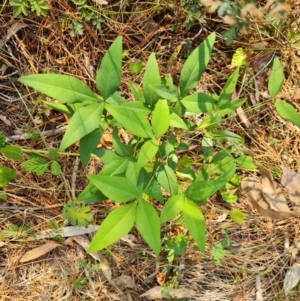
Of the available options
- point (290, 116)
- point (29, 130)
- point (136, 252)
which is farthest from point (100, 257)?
point (290, 116)

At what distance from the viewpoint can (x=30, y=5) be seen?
1705mm

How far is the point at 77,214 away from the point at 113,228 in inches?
23.1

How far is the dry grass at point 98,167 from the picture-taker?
71.7 inches

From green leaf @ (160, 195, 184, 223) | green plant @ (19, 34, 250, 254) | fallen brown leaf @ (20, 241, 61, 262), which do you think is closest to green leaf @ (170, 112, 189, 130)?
green plant @ (19, 34, 250, 254)

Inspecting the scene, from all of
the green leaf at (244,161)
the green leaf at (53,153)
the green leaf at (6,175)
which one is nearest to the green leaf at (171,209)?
the green leaf at (244,161)

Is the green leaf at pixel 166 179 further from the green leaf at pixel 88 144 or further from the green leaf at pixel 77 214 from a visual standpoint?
the green leaf at pixel 77 214

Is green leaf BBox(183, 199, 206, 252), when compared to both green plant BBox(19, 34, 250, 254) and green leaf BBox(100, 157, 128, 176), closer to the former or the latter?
green plant BBox(19, 34, 250, 254)

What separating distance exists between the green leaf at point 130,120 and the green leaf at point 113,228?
8.7 inches

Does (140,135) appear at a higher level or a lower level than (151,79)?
lower

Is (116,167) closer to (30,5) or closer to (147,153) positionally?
(147,153)

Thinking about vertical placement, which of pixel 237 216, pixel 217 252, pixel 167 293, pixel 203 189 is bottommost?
pixel 167 293

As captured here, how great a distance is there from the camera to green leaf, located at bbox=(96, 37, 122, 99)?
1.22m

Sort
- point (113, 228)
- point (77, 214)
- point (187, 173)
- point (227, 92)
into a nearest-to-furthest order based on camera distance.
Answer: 1. point (113, 228)
2. point (227, 92)
3. point (187, 173)
4. point (77, 214)

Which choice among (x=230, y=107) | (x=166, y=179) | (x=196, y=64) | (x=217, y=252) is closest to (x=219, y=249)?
(x=217, y=252)
